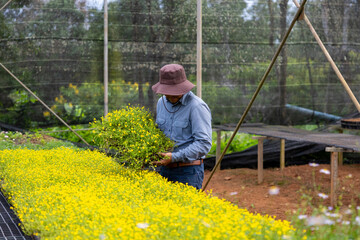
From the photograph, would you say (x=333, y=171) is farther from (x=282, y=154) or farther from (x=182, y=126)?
(x=182, y=126)

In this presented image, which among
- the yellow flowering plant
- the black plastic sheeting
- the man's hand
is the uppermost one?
the yellow flowering plant

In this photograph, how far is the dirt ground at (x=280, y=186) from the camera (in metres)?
6.20

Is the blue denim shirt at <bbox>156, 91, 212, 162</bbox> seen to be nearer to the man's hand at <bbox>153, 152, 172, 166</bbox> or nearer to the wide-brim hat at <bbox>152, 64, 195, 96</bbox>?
the man's hand at <bbox>153, 152, 172, 166</bbox>

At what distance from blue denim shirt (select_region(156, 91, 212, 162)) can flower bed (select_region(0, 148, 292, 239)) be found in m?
0.29

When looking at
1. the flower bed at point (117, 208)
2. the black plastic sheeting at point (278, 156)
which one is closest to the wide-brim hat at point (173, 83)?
the flower bed at point (117, 208)

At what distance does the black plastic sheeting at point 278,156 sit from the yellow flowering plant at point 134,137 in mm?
4450

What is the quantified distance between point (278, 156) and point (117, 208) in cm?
586

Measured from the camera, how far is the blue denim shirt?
379 centimetres

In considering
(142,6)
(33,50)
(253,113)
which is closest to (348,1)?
(253,113)

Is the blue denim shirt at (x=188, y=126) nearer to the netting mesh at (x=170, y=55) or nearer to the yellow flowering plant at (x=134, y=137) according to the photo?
the yellow flowering plant at (x=134, y=137)

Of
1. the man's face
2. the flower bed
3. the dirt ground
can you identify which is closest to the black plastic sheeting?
the dirt ground

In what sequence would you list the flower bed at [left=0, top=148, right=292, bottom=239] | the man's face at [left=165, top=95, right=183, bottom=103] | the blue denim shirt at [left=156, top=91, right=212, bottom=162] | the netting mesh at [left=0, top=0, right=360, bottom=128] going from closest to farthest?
the flower bed at [left=0, top=148, right=292, bottom=239]
the blue denim shirt at [left=156, top=91, right=212, bottom=162]
the man's face at [left=165, top=95, right=183, bottom=103]
the netting mesh at [left=0, top=0, right=360, bottom=128]

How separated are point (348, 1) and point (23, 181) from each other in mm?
6784

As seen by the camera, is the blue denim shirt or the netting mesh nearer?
the blue denim shirt
